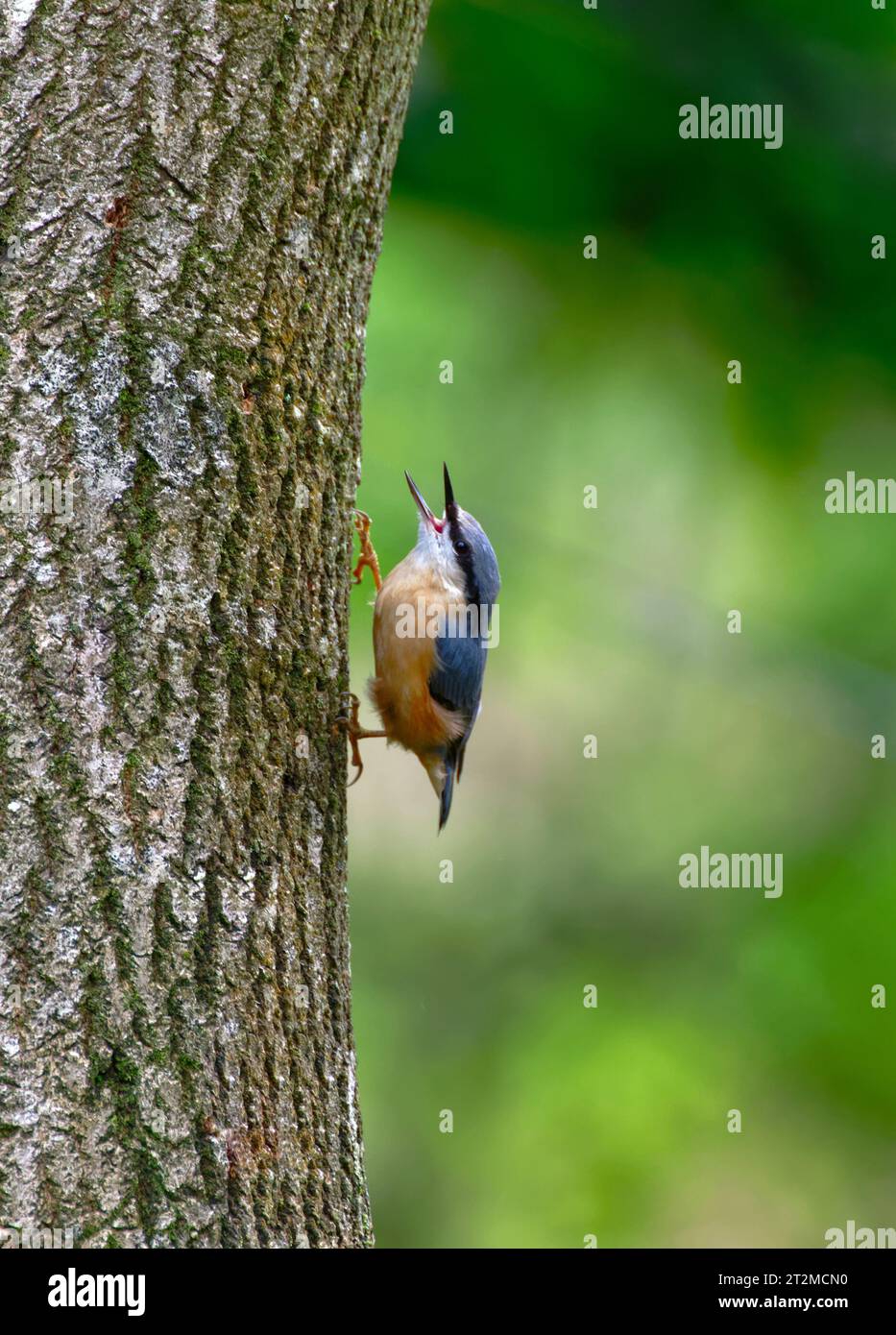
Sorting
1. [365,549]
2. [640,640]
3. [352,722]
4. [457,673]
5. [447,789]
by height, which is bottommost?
[447,789]

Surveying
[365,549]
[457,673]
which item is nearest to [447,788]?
[457,673]

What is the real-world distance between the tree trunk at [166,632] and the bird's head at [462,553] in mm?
1545

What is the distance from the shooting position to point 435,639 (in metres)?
3.50

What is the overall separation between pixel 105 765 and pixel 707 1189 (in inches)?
261

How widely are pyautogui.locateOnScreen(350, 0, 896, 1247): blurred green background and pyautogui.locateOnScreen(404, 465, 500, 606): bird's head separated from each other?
148cm

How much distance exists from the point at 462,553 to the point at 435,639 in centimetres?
36

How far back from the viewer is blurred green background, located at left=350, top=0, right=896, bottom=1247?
4.92 m

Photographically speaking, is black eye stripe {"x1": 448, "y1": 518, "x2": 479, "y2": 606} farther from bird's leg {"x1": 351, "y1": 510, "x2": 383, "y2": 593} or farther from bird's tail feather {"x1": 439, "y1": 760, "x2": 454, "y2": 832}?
bird's tail feather {"x1": 439, "y1": 760, "x2": 454, "y2": 832}

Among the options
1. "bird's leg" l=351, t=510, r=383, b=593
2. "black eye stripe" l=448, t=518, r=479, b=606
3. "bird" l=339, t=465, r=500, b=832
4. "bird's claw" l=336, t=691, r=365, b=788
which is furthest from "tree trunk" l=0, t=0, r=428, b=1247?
"black eye stripe" l=448, t=518, r=479, b=606

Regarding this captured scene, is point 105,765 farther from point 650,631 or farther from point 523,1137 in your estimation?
point 523,1137

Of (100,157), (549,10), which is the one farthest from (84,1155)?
(549,10)

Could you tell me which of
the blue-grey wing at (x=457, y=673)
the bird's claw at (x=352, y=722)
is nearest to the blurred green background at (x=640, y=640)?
the blue-grey wing at (x=457, y=673)

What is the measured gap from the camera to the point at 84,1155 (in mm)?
1726

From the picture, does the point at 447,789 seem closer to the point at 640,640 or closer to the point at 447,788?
the point at 447,788
